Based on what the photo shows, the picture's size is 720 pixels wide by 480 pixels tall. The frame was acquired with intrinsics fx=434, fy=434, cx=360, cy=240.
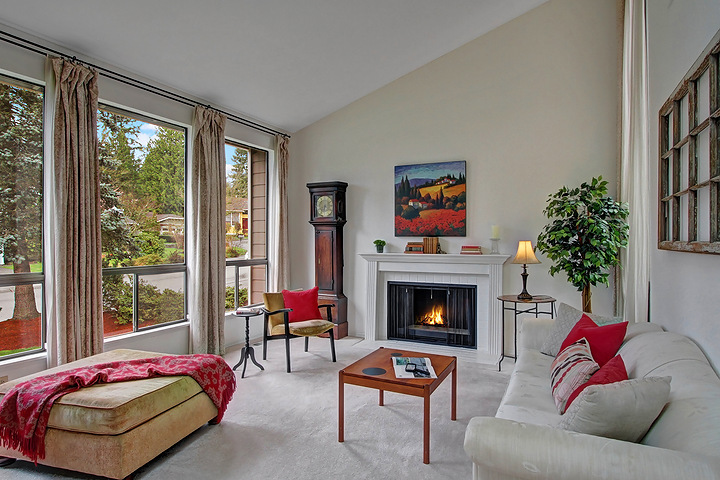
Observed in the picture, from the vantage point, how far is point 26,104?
326 centimetres

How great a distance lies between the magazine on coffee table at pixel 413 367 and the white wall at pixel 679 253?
1.41 meters

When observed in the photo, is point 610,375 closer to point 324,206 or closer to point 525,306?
point 525,306

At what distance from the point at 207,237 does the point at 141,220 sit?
2.16 ft

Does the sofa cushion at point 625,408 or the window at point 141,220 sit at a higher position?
the window at point 141,220

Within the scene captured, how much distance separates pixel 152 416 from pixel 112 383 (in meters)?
0.34

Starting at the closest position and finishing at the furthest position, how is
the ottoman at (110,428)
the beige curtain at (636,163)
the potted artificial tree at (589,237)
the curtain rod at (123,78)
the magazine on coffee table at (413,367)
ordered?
the ottoman at (110,428) → the magazine on coffee table at (413,367) → the curtain rod at (123,78) → the beige curtain at (636,163) → the potted artificial tree at (589,237)

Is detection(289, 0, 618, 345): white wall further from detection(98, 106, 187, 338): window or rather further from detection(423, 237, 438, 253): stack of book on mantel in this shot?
detection(98, 106, 187, 338): window

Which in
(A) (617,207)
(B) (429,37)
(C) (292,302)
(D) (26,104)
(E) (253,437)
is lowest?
(E) (253,437)

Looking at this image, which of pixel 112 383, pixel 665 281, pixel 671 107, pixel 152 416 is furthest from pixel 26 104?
pixel 665 281

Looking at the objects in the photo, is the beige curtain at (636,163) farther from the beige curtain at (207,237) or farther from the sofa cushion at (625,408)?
the beige curtain at (207,237)

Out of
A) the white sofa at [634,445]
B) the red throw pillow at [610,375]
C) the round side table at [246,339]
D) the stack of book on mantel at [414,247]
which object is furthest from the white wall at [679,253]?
the round side table at [246,339]

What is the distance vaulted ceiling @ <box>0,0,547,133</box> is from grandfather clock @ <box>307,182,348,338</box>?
3.61 ft

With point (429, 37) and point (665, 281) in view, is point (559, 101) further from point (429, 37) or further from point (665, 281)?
point (665, 281)

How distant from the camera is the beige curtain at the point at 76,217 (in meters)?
3.23
